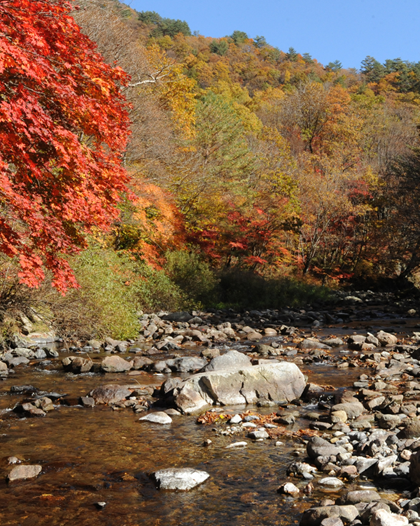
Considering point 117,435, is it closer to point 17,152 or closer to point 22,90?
point 17,152

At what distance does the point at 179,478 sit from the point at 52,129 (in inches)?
182

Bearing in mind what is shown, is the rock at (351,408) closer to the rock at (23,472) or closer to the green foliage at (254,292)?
the rock at (23,472)

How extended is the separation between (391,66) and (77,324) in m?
80.0

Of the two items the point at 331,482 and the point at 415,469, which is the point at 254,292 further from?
the point at 415,469

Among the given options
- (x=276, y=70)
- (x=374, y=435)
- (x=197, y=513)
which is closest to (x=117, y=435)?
(x=197, y=513)

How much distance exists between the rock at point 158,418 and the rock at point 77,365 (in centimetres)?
317

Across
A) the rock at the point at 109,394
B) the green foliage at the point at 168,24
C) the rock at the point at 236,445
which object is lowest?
the rock at the point at 109,394

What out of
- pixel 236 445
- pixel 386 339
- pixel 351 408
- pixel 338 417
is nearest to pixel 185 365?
pixel 351 408

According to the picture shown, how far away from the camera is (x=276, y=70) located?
76.6 meters

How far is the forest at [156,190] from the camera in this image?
22.6 ft

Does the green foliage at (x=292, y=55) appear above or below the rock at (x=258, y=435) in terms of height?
above

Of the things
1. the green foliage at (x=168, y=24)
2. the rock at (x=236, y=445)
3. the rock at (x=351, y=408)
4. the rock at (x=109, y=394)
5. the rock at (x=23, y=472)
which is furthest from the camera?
the green foliage at (x=168, y=24)

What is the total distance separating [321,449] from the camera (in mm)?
5723

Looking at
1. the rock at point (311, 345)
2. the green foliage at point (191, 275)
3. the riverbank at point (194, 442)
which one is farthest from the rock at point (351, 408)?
the green foliage at point (191, 275)
